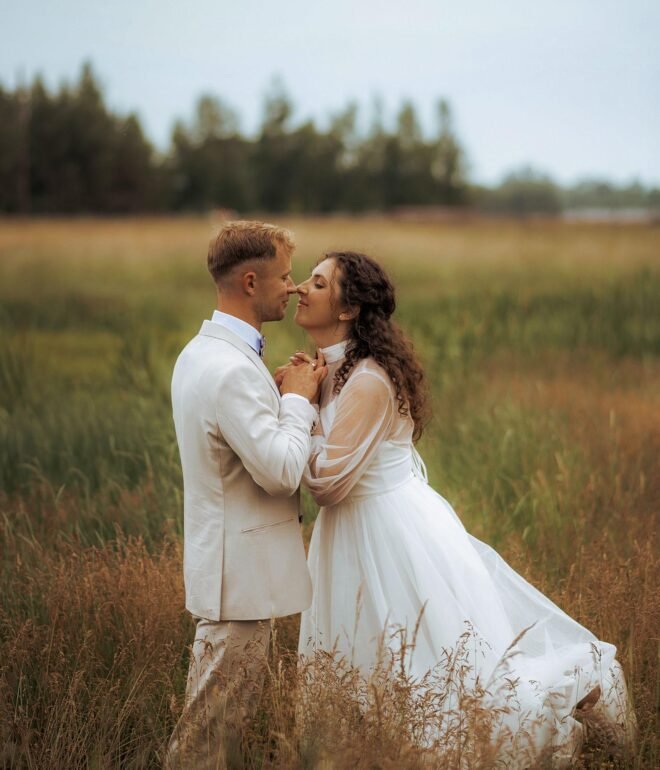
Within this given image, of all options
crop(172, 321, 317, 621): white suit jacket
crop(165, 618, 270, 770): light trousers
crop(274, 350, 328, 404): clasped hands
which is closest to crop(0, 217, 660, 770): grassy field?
crop(165, 618, 270, 770): light trousers

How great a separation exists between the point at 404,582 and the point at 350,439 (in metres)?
0.61

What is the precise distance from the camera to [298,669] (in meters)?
3.64

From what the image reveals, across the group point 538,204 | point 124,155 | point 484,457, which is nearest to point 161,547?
point 484,457

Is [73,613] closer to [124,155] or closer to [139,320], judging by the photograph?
[139,320]

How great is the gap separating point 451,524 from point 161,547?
79.5 inches

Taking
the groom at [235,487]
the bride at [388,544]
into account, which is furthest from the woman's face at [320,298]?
the groom at [235,487]

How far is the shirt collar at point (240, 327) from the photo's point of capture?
352 cm

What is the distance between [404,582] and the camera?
3850mm

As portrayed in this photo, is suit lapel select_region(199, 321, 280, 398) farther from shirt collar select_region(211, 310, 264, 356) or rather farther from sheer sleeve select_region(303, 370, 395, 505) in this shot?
sheer sleeve select_region(303, 370, 395, 505)

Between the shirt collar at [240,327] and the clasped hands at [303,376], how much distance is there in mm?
182

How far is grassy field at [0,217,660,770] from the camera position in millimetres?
3770

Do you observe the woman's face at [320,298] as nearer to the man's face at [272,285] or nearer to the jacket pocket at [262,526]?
the man's face at [272,285]

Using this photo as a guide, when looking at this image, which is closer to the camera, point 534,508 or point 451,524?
point 451,524

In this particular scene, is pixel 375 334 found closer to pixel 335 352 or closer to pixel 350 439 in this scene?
pixel 335 352
